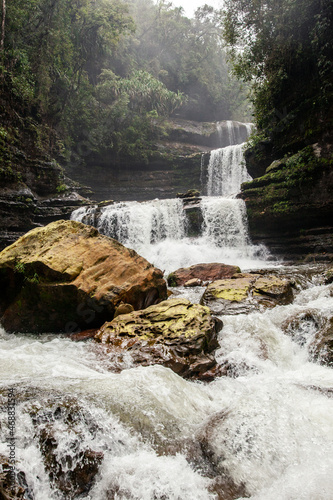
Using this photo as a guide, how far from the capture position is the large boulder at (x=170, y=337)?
12.7 ft

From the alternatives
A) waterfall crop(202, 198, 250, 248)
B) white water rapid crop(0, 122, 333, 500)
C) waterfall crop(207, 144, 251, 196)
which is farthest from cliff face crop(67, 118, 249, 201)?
white water rapid crop(0, 122, 333, 500)

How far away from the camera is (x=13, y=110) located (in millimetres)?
14336

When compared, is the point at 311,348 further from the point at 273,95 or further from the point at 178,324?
the point at 273,95

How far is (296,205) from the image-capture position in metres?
10.8

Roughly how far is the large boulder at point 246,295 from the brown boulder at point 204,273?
2218 mm

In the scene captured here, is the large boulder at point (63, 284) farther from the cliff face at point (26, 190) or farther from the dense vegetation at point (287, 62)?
the dense vegetation at point (287, 62)

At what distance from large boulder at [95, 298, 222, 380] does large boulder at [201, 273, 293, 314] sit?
0.94m

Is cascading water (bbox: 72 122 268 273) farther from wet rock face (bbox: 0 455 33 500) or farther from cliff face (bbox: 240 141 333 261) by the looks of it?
wet rock face (bbox: 0 455 33 500)

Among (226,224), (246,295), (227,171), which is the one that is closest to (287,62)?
(226,224)

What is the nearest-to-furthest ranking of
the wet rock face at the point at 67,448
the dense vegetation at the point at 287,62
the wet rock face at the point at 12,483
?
the wet rock face at the point at 12,483, the wet rock face at the point at 67,448, the dense vegetation at the point at 287,62

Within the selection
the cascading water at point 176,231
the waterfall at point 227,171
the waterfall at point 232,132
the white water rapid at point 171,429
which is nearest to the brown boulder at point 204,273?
the cascading water at point 176,231

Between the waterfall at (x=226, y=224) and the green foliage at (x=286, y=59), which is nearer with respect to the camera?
the green foliage at (x=286, y=59)

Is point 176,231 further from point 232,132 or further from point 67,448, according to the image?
point 232,132

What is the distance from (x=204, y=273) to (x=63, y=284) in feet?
16.8
